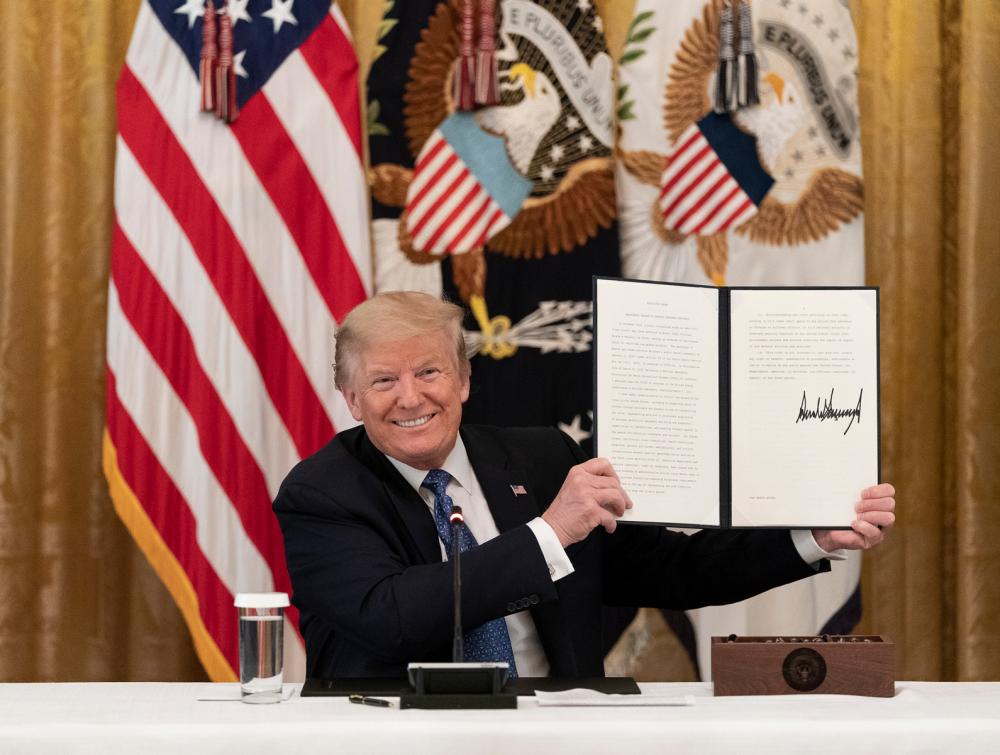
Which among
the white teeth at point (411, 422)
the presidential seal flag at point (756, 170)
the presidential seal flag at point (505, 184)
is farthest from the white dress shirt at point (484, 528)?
the presidential seal flag at point (756, 170)

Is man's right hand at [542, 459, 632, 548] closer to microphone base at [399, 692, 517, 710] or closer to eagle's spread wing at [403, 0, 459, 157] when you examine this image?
microphone base at [399, 692, 517, 710]

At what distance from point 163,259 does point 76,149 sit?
531 millimetres

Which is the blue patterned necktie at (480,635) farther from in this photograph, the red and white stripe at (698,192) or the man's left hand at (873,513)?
the red and white stripe at (698,192)

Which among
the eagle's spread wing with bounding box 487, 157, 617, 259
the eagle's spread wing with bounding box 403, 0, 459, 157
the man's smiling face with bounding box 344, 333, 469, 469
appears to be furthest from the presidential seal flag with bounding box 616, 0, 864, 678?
the man's smiling face with bounding box 344, 333, 469, 469

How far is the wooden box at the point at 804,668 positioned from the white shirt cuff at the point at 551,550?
1.00 feet

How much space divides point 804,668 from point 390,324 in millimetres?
1041

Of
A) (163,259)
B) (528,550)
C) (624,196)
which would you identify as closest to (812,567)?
(528,550)

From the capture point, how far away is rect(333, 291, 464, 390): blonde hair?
2.54m

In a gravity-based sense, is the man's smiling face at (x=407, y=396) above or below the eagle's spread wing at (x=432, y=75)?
below

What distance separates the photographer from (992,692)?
2.13 m

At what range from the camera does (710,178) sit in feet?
12.8

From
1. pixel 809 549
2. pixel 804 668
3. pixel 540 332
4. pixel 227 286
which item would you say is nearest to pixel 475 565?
pixel 804 668

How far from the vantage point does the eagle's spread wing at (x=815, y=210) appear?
3898mm

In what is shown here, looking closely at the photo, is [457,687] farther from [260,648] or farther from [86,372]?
[86,372]
